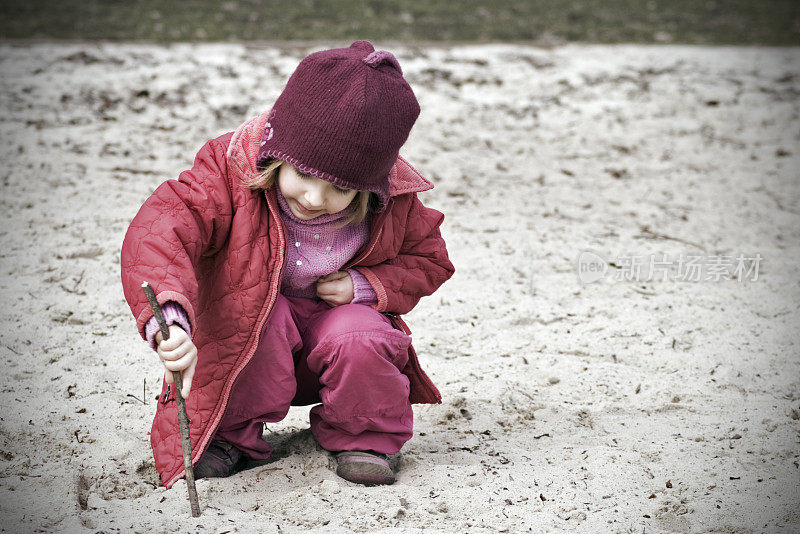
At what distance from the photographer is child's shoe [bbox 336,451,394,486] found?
1982 mm

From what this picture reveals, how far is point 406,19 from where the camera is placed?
6.20m

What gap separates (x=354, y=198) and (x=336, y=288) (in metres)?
0.24

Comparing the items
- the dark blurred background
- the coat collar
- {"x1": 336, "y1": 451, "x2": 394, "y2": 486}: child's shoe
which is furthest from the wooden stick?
the dark blurred background

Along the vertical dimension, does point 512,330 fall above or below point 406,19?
below

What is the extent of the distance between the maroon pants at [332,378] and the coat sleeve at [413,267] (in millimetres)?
62

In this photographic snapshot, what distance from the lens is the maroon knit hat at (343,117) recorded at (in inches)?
67.9

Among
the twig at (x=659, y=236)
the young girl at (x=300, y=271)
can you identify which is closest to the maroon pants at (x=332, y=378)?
the young girl at (x=300, y=271)

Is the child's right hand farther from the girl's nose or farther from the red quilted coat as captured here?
the girl's nose

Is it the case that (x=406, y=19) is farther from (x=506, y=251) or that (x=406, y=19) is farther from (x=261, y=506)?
(x=261, y=506)

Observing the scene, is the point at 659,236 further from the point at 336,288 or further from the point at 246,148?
the point at 246,148

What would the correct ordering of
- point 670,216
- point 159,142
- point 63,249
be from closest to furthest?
point 63,249
point 670,216
point 159,142

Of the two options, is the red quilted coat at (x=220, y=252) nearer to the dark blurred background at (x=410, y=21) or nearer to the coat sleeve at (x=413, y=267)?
the coat sleeve at (x=413, y=267)

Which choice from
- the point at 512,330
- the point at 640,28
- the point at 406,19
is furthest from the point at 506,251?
the point at 640,28

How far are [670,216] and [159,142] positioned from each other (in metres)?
2.52
